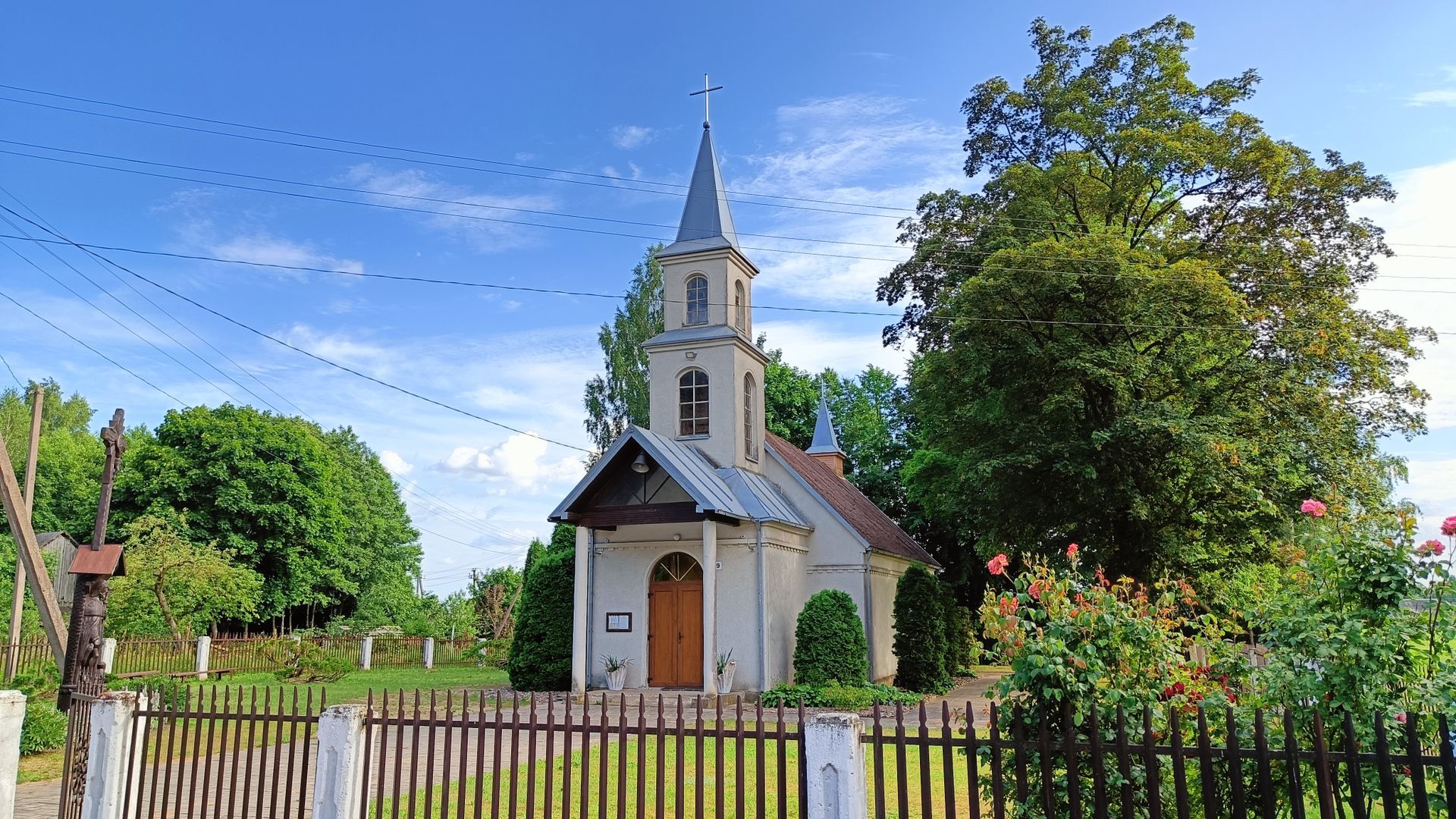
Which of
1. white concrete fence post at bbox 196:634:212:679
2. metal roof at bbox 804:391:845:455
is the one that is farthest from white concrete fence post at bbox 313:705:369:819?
metal roof at bbox 804:391:845:455

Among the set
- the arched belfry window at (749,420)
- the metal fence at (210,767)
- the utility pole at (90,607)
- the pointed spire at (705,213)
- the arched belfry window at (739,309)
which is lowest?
the metal fence at (210,767)

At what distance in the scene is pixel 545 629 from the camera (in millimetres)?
19453

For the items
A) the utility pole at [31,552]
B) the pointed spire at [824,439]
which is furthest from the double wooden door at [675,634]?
the pointed spire at [824,439]

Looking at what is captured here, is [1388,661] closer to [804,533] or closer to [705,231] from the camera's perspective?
[804,533]

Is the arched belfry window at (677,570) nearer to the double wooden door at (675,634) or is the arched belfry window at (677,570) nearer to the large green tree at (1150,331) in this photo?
the double wooden door at (675,634)

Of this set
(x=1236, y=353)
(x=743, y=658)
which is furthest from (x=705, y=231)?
(x=1236, y=353)

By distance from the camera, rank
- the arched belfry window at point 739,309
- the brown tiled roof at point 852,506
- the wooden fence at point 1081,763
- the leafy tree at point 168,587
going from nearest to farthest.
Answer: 1. the wooden fence at point 1081,763
2. the arched belfry window at point 739,309
3. the brown tiled roof at point 852,506
4. the leafy tree at point 168,587

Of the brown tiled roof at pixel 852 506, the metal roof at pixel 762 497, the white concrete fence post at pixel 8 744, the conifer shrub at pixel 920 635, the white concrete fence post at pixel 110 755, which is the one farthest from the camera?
the brown tiled roof at pixel 852 506

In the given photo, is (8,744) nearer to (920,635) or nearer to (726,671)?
(726,671)

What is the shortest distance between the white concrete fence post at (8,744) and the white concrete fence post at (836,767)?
6303 millimetres

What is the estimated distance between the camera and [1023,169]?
19.6m

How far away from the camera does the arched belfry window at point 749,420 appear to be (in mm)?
21328

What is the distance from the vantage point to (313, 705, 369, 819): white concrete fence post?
6617mm

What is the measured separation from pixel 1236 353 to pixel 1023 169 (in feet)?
17.4
